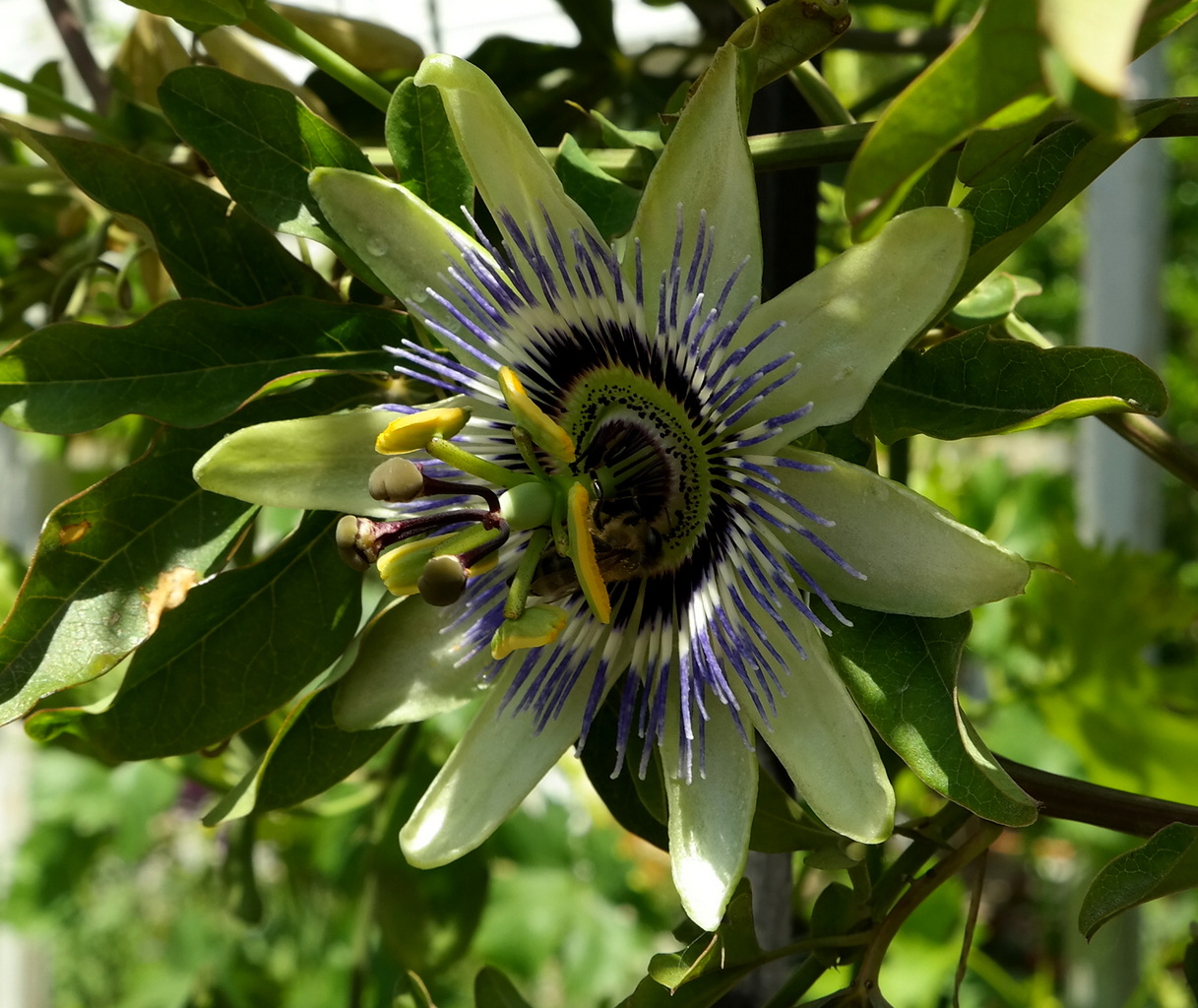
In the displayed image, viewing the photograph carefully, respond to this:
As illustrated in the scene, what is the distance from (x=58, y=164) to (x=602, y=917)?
1.16 metres

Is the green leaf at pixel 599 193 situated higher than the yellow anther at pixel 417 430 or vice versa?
the green leaf at pixel 599 193

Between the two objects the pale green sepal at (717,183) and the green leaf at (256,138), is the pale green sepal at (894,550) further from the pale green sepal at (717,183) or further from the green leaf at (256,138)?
the green leaf at (256,138)

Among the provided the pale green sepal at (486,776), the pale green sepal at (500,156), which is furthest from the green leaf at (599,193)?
the pale green sepal at (486,776)

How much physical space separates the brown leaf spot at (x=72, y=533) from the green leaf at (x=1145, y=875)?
1.60ft

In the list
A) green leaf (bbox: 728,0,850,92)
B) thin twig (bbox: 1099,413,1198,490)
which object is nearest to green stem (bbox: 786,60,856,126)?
green leaf (bbox: 728,0,850,92)

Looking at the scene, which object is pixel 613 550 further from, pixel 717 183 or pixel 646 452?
pixel 717 183

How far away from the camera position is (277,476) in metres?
0.60

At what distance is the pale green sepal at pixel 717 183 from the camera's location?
1.69 feet

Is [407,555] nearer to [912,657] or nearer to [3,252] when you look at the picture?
[912,657]

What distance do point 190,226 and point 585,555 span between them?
291mm

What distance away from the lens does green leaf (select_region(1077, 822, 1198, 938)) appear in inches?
20.2

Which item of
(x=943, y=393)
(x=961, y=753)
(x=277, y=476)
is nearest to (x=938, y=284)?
(x=943, y=393)

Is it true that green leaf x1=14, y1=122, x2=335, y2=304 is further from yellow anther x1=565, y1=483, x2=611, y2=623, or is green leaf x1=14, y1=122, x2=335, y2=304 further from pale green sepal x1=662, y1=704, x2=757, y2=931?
pale green sepal x1=662, y1=704, x2=757, y2=931

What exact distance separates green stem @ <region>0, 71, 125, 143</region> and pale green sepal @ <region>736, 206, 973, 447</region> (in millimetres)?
511
